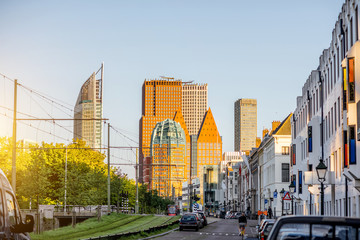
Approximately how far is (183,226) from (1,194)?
4632 centimetres

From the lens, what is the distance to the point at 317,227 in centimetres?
782

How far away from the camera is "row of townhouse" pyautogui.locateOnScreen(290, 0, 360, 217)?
3056cm

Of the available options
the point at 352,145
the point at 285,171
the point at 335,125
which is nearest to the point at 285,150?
the point at 285,171

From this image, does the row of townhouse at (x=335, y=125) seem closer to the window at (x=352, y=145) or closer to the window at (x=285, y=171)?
the window at (x=352, y=145)

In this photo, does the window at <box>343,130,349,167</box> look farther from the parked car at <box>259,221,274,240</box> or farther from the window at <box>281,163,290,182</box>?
the window at <box>281,163,290,182</box>

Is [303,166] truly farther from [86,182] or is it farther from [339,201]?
[86,182]

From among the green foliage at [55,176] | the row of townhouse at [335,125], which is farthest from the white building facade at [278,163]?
the row of townhouse at [335,125]

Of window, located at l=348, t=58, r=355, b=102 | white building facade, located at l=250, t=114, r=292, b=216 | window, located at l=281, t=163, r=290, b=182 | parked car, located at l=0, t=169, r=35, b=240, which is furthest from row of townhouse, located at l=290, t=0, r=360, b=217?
window, located at l=281, t=163, r=290, b=182

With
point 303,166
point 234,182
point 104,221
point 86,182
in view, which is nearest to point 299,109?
point 303,166

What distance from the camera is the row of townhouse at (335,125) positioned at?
100ft

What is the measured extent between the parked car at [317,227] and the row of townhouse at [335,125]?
2134 centimetres

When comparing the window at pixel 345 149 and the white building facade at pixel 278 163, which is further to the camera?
the white building facade at pixel 278 163

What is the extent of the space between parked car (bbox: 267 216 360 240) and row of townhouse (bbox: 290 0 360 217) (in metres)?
21.3

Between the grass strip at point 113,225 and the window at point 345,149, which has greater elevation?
the window at point 345,149
